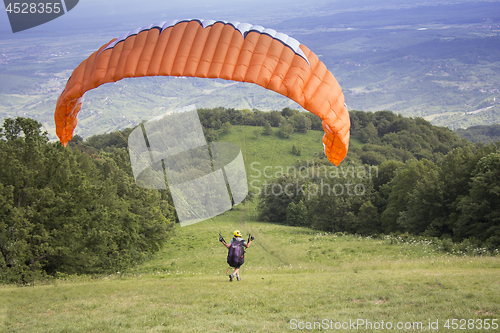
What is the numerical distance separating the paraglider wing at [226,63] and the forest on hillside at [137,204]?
183cm

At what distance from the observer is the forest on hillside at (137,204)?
13.9 metres

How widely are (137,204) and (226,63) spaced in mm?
18168

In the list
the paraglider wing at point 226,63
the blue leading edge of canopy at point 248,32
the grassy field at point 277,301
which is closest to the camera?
the grassy field at point 277,301

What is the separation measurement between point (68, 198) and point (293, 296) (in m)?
11.1

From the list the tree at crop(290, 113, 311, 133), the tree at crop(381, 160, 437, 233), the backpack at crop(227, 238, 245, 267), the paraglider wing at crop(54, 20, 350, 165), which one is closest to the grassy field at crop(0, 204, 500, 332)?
the backpack at crop(227, 238, 245, 267)

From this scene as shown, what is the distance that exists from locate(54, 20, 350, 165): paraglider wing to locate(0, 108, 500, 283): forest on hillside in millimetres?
1831

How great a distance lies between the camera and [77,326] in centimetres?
732

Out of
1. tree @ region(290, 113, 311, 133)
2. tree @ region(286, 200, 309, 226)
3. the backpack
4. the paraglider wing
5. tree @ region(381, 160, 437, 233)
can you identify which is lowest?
tree @ region(286, 200, 309, 226)

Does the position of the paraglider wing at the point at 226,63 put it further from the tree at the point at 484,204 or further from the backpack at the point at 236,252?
the tree at the point at 484,204

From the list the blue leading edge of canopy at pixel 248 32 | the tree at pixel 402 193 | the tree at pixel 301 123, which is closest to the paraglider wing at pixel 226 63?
the blue leading edge of canopy at pixel 248 32

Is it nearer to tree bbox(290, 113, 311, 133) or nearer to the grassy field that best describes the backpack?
the grassy field

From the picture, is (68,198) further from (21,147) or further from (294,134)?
(294,134)

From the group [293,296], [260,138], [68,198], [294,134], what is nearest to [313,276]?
Result: [293,296]

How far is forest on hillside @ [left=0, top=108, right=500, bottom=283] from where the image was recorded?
1386cm
